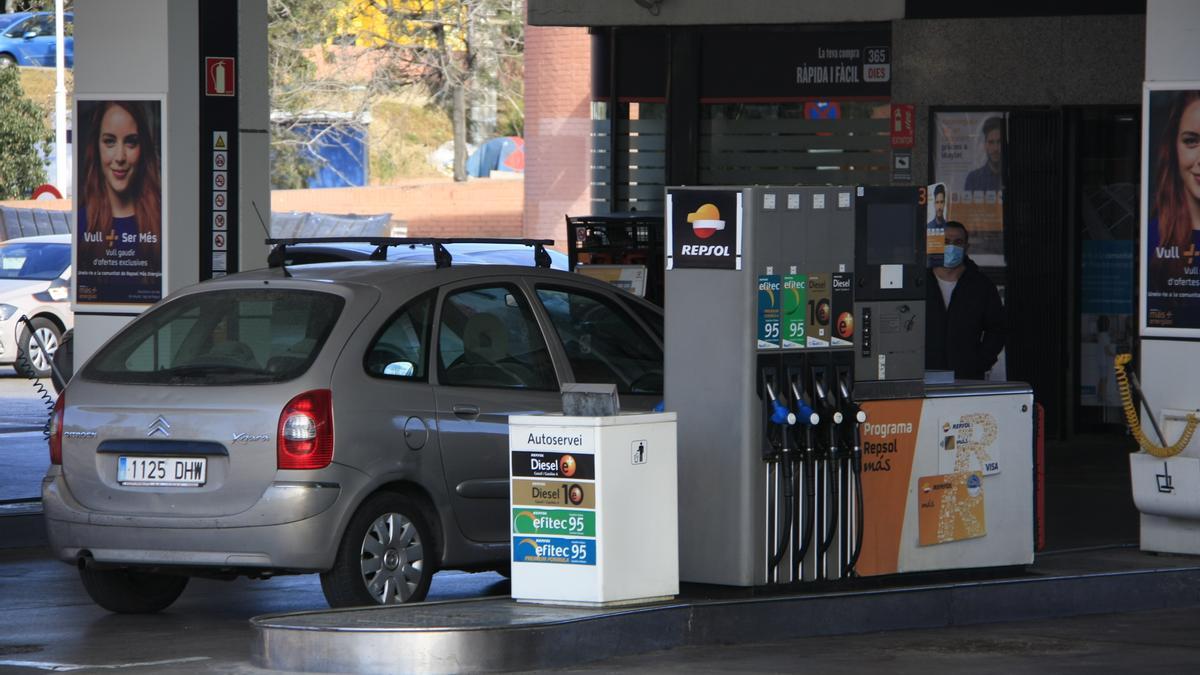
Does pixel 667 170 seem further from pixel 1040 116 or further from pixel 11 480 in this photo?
pixel 11 480

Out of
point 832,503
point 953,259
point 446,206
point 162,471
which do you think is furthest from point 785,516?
point 446,206

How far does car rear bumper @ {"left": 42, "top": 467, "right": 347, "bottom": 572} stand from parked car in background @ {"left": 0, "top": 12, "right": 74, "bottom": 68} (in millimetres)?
46690

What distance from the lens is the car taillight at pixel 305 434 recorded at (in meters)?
8.64

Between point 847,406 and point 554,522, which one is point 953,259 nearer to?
point 847,406

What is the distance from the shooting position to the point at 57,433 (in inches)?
363

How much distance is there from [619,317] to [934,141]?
8.29 m

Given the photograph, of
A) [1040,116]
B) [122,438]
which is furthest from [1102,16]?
[122,438]

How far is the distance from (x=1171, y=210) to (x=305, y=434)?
493 centimetres

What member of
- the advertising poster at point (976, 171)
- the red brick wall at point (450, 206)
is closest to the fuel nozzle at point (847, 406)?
the advertising poster at point (976, 171)

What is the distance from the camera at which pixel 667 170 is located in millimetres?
19219

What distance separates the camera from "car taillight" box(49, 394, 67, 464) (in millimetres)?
9188

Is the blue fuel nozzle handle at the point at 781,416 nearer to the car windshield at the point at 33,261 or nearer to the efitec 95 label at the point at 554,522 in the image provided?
the efitec 95 label at the point at 554,522

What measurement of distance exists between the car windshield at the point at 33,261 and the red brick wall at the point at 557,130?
11.4 metres

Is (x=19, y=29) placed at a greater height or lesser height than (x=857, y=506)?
greater
